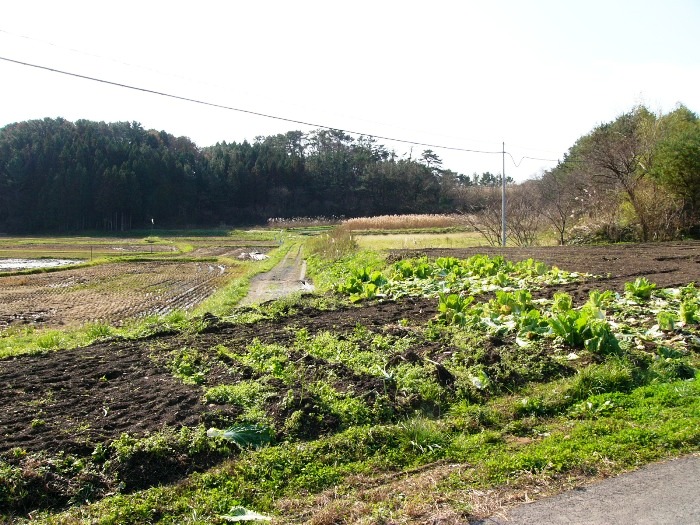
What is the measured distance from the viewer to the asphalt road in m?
3.91

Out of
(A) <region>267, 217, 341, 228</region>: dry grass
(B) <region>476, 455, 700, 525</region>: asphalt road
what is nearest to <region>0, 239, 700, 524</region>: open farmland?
(B) <region>476, 455, 700, 525</region>: asphalt road

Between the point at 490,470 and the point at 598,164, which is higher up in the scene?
the point at 598,164

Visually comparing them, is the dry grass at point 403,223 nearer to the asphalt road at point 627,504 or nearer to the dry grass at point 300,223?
the dry grass at point 300,223

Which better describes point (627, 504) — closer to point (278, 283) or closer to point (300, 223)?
point (278, 283)

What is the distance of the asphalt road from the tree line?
3188 inches

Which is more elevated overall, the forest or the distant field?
the forest

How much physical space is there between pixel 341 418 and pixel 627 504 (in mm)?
2842

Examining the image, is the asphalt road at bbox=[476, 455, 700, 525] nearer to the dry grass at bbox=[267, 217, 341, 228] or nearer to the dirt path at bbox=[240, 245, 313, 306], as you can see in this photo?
the dirt path at bbox=[240, 245, 313, 306]

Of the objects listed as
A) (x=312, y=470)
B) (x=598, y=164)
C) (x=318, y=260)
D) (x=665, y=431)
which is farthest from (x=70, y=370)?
(x=598, y=164)

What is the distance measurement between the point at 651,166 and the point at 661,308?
25.5 metres

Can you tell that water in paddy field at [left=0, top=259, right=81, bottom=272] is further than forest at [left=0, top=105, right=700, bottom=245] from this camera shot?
No

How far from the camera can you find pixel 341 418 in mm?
6043

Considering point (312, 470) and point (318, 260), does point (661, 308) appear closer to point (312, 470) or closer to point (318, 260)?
point (312, 470)

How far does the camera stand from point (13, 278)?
27609mm
